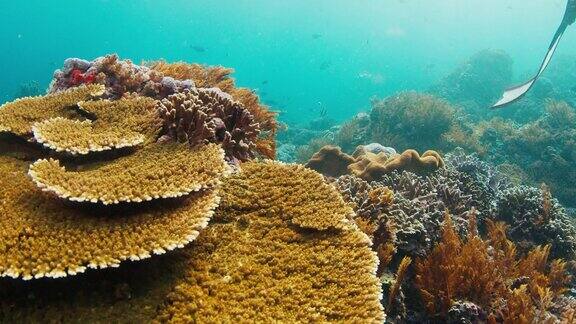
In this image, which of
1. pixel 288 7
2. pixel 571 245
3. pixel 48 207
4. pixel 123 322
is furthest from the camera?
pixel 288 7

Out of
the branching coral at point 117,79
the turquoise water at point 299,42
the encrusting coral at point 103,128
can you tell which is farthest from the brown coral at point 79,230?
the turquoise water at point 299,42

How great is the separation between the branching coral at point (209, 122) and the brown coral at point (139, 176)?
10.2 inches

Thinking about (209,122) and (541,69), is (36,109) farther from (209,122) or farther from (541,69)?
(541,69)

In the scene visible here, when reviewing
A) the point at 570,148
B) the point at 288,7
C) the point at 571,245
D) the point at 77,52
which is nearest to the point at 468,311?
the point at 571,245

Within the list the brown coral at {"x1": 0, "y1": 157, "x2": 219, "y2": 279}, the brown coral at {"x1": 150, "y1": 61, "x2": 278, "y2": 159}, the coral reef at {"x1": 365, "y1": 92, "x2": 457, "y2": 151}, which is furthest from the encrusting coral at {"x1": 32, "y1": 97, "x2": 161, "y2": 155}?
the coral reef at {"x1": 365, "y1": 92, "x2": 457, "y2": 151}

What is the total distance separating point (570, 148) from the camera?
563 inches

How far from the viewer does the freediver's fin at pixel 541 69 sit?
5488 mm

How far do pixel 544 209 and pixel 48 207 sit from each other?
690cm

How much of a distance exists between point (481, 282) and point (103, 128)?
4.30m

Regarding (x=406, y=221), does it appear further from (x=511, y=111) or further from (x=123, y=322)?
(x=511, y=111)

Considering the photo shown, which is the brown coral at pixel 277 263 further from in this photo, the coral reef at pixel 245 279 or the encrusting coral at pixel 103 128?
the encrusting coral at pixel 103 128

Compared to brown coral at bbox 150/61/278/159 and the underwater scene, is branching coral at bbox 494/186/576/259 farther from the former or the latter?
brown coral at bbox 150/61/278/159

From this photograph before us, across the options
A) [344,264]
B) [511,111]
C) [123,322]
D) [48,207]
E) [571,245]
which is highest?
[511,111]

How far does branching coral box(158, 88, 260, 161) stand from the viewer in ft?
12.4
